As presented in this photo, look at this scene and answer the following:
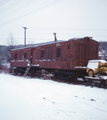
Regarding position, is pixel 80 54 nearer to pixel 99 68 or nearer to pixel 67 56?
pixel 67 56

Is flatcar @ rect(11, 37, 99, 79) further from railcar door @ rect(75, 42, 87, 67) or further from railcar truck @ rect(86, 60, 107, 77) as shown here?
railcar truck @ rect(86, 60, 107, 77)

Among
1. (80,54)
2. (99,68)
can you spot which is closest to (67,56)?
(80,54)

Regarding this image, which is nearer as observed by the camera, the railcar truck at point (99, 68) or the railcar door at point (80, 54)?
the railcar truck at point (99, 68)

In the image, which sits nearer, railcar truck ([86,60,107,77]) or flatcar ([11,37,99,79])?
railcar truck ([86,60,107,77])

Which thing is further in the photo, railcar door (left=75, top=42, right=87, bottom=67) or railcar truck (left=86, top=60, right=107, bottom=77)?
railcar door (left=75, top=42, right=87, bottom=67)

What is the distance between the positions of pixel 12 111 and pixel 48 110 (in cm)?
120

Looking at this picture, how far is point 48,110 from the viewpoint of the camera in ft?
13.8

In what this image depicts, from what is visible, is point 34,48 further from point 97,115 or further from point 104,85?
point 97,115

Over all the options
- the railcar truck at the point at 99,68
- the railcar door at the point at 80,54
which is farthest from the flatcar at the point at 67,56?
the railcar truck at the point at 99,68

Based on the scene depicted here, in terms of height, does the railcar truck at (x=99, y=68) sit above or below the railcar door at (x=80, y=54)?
below

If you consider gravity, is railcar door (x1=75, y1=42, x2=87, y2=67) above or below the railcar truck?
above

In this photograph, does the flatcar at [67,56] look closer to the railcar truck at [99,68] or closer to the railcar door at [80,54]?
the railcar door at [80,54]

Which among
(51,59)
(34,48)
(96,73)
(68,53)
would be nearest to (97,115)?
(96,73)

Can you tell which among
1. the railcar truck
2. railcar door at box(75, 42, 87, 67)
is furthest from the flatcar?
the railcar truck
